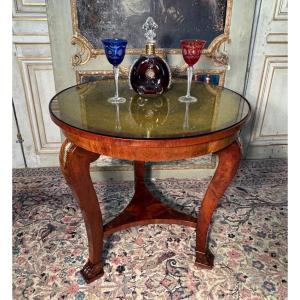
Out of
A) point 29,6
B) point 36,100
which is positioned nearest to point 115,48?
point 29,6

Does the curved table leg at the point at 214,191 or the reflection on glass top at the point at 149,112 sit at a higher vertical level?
the reflection on glass top at the point at 149,112

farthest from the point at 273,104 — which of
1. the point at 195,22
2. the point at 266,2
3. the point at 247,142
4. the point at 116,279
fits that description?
the point at 116,279

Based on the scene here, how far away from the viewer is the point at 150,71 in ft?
3.52

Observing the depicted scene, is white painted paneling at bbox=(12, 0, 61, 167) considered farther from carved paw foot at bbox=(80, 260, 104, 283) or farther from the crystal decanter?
carved paw foot at bbox=(80, 260, 104, 283)

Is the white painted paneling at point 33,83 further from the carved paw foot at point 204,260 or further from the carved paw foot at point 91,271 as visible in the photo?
the carved paw foot at point 204,260

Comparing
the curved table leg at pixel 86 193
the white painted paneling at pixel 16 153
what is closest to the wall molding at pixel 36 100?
the white painted paneling at pixel 16 153

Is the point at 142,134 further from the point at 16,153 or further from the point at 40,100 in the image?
the point at 16,153

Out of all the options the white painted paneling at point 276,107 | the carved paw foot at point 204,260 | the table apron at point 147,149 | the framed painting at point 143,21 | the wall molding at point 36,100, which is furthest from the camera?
the white painted paneling at point 276,107

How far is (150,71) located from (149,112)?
0.19 m

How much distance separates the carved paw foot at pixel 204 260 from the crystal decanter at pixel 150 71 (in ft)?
2.27

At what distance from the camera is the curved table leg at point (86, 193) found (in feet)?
3.04

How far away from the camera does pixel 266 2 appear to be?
1.55 m

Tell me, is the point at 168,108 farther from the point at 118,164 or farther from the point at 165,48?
the point at 118,164

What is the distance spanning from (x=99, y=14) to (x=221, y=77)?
71 centimetres
